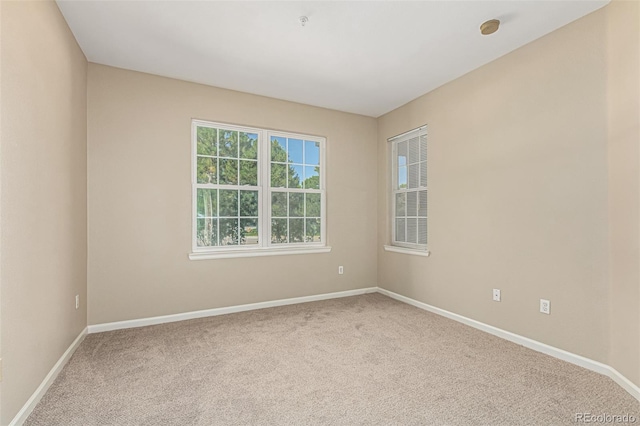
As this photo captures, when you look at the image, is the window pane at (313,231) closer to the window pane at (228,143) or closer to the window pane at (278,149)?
the window pane at (278,149)

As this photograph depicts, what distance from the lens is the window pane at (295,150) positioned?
423cm

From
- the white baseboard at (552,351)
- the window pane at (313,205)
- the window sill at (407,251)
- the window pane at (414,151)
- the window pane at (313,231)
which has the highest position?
the window pane at (414,151)

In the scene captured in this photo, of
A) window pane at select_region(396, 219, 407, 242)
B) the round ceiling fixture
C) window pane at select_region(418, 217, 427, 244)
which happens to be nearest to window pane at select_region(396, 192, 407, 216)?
window pane at select_region(396, 219, 407, 242)

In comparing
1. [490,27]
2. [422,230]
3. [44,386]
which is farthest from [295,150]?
[44,386]

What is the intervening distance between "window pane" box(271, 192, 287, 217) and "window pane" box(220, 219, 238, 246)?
Answer: 519 mm

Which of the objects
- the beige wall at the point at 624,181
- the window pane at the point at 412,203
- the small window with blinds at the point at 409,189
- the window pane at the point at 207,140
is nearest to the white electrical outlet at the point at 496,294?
the beige wall at the point at 624,181

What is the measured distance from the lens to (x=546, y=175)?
2.61 metres

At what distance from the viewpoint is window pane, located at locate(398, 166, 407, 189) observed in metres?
4.32

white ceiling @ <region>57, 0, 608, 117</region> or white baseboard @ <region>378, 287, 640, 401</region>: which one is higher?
white ceiling @ <region>57, 0, 608, 117</region>

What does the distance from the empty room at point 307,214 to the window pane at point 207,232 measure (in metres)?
0.03

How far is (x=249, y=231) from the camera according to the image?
393cm

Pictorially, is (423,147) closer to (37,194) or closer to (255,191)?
(255,191)

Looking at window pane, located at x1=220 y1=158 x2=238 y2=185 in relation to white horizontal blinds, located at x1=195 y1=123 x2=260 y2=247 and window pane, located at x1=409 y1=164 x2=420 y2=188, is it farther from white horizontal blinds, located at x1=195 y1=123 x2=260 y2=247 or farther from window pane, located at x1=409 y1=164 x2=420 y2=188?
window pane, located at x1=409 y1=164 x2=420 y2=188

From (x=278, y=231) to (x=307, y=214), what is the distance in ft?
1.59
